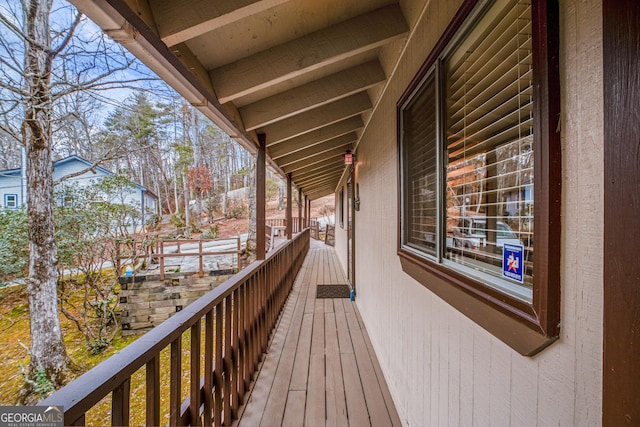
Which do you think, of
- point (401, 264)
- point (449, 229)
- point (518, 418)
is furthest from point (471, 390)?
point (401, 264)

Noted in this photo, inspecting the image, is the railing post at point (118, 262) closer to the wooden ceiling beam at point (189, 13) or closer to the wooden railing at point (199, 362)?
the wooden railing at point (199, 362)

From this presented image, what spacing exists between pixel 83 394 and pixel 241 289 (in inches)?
60.1

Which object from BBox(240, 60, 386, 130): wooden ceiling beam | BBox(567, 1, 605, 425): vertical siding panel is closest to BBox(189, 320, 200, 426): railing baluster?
BBox(567, 1, 605, 425): vertical siding panel

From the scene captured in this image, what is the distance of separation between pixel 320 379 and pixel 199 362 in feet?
3.98

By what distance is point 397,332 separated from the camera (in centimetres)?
210

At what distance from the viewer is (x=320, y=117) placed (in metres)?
2.94

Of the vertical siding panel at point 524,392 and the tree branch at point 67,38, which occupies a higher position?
the tree branch at point 67,38

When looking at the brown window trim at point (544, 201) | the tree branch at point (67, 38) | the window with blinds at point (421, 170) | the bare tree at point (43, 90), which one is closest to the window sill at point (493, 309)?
the brown window trim at point (544, 201)

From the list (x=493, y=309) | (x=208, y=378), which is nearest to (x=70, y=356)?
(x=208, y=378)

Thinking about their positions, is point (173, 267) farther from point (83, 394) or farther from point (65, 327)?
point (83, 394)

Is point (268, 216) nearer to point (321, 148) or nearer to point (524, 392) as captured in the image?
point (321, 148)

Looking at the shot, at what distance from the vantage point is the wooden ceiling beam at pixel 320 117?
9.61 feet

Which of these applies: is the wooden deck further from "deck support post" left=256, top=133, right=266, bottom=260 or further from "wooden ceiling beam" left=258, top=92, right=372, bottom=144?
"wooden ceiling beam" left=258, top=92, right=372, bottom=144

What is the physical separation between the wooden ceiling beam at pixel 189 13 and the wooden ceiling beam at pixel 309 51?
619 mm
